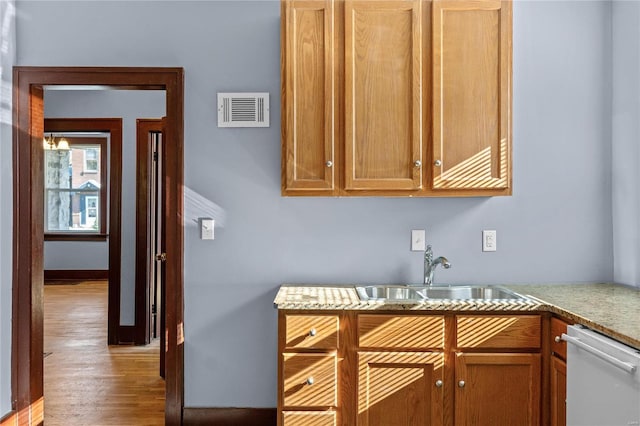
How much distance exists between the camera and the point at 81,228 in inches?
330

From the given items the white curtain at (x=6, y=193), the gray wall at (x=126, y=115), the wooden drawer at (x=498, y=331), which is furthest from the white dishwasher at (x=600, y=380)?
the gray wall at (x=126, y=115)

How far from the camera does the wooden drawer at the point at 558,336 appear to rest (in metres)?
2.10

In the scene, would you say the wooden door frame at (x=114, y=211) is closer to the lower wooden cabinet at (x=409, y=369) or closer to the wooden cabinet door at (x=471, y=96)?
the lower wooden cabinet at (x=409, y=369)

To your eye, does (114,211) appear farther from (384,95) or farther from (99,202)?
(99,202)

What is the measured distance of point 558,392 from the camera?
2143mm

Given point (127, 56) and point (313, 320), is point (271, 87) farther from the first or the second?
point (313, 320)

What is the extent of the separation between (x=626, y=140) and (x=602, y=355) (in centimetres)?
153

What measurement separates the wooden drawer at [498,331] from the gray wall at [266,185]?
21.6 inches

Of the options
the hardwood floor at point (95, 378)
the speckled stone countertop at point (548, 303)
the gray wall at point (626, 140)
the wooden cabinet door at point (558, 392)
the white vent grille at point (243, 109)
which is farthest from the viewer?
the hardwood floor at point (95, 378)

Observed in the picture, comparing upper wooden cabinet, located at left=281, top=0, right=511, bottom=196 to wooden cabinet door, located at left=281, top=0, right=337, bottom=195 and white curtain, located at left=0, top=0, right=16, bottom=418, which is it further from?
white curtain, located at left=0, top=0, right=16, bottom=418

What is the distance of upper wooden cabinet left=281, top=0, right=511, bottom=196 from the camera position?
2463mm

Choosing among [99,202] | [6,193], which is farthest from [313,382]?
[99,202]

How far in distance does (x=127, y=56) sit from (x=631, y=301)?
289cm

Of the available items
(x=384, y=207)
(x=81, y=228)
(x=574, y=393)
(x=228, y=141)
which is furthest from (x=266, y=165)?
(x=81, y=228)
